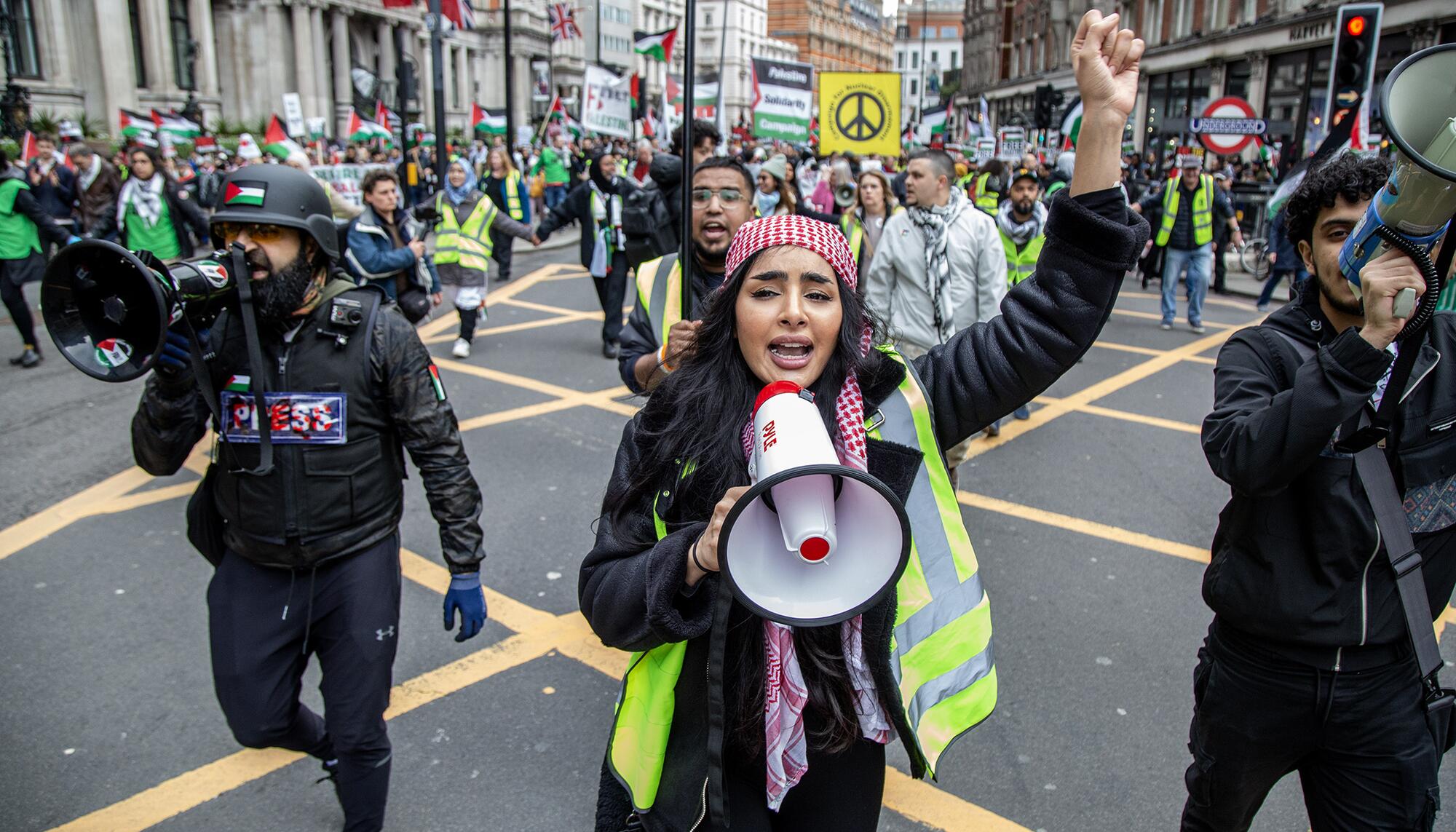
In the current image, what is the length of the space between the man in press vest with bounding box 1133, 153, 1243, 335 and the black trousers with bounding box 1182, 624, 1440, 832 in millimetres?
10189

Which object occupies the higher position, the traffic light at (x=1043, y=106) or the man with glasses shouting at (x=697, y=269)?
the traffic light at (x=1043, y=106)

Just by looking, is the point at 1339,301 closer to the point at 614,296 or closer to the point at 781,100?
the point at 614,296

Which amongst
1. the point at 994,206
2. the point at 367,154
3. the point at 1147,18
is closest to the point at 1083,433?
the point at 994,206

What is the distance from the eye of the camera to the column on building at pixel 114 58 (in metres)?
34.7

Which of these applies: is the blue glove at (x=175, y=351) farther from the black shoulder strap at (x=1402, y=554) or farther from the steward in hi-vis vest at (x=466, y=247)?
the steward in hi-vis vest at (x=466, y=247)

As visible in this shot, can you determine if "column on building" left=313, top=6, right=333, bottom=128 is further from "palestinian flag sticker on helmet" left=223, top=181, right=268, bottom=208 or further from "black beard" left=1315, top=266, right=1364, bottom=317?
"black beard" left=1315, top=266, right=1364, bottom=317

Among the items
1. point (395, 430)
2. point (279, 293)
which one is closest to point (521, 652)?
point (395, 430)

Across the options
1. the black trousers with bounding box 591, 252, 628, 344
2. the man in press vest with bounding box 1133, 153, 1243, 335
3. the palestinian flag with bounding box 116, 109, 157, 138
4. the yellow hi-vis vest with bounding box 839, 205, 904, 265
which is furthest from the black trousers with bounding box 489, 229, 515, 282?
the palestinian flag with bounding box 116, 109, 157, 138

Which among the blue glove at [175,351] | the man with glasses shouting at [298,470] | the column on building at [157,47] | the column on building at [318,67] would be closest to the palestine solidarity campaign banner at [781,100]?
the man with glasses shouting at [298,470]

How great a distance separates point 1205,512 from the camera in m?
5.97

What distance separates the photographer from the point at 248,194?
2.83m

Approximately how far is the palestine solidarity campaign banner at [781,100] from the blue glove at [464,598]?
11786 millimetres

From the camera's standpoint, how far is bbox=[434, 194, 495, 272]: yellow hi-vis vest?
32.1ft

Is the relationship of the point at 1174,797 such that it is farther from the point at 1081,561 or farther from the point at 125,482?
the point at 125,482
